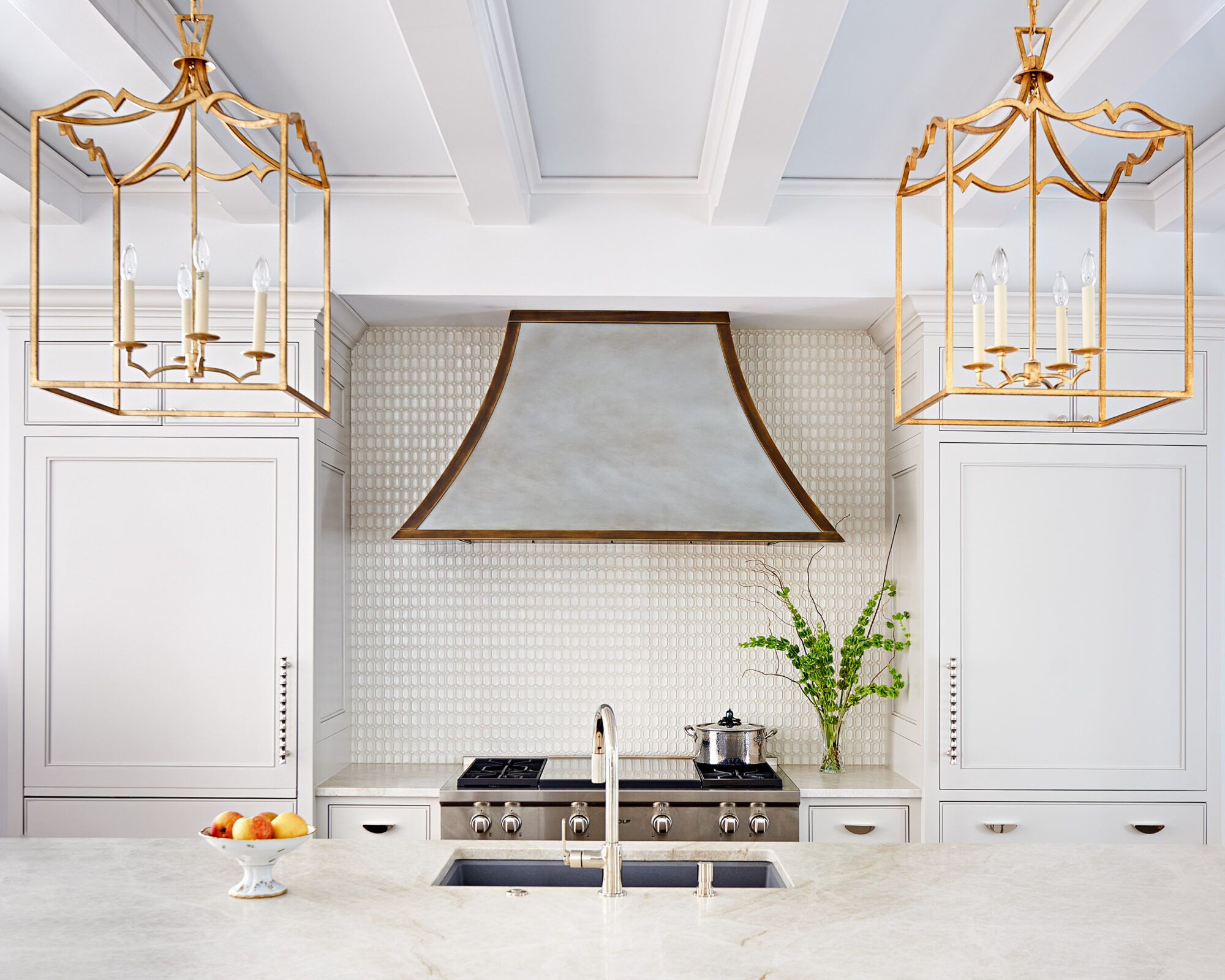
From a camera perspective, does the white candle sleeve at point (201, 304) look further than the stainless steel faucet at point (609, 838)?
No

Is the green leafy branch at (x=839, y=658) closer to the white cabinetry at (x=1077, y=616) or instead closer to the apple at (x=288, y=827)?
the white cabinetry at (x=1077, y=616)

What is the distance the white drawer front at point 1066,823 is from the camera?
→ 3229mm

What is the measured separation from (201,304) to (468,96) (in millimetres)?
1165

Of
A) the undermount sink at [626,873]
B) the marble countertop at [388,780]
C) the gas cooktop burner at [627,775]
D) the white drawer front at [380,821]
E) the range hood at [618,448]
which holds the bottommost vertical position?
the white drawer front at [380,821]

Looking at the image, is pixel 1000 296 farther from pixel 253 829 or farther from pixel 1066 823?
pixel 1066 823

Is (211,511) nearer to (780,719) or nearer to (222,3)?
(222,3)

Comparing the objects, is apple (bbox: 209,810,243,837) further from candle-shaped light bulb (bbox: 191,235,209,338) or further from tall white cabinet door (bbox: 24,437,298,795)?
tall white cabinet door (bbox: 24,437,298,795)

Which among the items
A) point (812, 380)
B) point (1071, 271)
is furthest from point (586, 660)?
point (1071, 271)

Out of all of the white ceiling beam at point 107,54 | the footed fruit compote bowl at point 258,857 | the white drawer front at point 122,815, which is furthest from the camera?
the white drawer front at point 122,815

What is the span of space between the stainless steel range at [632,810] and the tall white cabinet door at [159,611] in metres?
0.58

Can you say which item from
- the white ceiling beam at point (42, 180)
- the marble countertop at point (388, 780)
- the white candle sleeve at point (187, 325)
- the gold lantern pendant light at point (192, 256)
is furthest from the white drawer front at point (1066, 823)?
the white ceiling beam at point (42, 180)

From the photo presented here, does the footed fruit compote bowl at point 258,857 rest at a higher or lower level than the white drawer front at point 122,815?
higher

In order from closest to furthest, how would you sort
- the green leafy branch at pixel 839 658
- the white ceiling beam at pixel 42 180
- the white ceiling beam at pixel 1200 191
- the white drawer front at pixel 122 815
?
the white ceiling beam at pixel 42 180, the white ceiling beam at pixel 1200 191, the white drawer front at pixel 122 815, the green leafy branch at pixel 839 658

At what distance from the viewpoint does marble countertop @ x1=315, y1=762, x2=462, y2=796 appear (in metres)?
3.27
